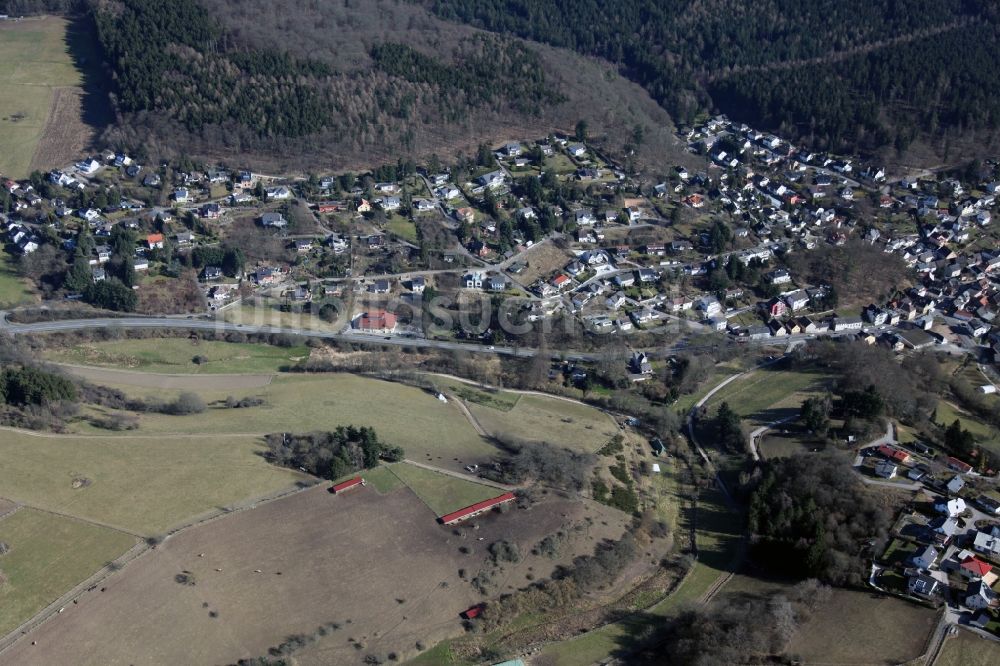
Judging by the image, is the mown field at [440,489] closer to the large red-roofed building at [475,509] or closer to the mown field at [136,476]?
the large red-roofed building at [475,509]

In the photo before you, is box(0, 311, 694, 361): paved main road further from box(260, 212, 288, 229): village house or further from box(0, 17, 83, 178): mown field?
box(0, 17, 83, 178): mown field

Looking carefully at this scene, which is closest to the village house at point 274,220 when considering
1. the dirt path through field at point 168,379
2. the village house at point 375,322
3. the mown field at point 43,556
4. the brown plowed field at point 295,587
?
the village house at point 375,322

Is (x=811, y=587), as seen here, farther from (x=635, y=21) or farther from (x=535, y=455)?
(x=635, y=21)

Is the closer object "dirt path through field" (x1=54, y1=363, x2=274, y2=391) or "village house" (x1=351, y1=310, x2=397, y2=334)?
"dirt path through field" (x1=54, y1=363, x2=274, y2=391)

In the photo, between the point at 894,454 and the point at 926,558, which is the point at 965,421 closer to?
the point at 894,454

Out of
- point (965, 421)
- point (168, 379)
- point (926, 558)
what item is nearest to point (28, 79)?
point (168, 379)

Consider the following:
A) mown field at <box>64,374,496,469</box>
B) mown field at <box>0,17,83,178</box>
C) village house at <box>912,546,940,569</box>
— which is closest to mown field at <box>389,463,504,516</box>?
mown field at <box>64,374,496,469</box>
